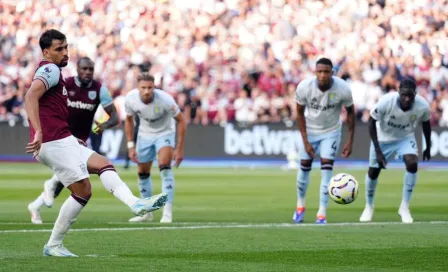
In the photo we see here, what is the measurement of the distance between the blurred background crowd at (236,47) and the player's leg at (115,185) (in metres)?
22.9

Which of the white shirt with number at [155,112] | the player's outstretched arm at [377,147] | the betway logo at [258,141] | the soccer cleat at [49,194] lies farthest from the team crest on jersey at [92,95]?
the betway logo at [258,141]

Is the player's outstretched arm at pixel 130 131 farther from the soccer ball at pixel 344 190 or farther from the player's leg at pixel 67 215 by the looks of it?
the player's leg at pixel 67 215

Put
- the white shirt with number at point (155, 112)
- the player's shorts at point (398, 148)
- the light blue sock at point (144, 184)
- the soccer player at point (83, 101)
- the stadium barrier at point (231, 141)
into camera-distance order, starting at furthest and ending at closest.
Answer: the stadium barrier at point (231, 141) < the light blue sock at point (144, 184) < the player's shorts at point (398, 148) < the white shirt with number at point (155, 112) < the soccer player at point (83, 101)

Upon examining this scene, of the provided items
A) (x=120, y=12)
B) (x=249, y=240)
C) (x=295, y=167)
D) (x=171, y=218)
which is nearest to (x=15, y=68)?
(x=120, y=12)

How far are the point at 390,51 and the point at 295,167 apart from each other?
5903mm

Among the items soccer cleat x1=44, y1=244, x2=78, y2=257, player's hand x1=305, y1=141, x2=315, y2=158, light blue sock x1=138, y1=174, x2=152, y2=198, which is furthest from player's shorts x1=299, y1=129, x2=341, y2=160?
soccer cleat x1=44, y1=244, x2=78, y2=257

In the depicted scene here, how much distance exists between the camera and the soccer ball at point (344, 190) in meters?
14.8

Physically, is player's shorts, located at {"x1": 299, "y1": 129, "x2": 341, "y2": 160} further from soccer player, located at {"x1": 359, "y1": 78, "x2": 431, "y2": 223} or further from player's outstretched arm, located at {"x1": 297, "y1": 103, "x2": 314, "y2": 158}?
soccer player, located at {"x1": 359, "y1": 78, "x2": 431, "y2": 223}

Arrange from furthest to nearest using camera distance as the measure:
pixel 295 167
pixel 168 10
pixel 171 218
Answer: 1. pixel 168 10
2. pixel 295 167
3. pixel 171 218

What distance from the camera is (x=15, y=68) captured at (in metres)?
36.6

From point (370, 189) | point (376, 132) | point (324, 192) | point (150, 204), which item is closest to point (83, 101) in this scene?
point (324, 192)

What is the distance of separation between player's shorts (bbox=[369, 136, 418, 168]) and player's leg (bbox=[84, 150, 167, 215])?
6.84 m

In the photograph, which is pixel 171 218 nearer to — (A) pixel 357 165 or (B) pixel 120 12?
(A) pixel 357 165

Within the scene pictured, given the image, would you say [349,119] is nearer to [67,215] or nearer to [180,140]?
[180,140]
